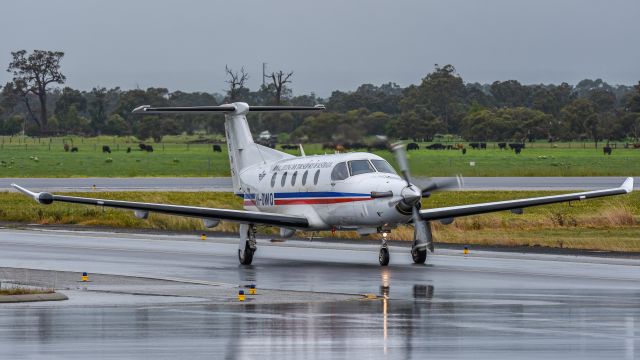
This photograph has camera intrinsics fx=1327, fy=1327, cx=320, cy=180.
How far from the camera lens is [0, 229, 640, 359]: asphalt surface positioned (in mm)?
16906

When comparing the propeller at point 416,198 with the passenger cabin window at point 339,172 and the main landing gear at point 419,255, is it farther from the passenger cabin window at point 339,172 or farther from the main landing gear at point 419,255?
the passenger cabin window at point 339,172

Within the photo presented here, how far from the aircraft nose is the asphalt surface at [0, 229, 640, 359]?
1.62 meters

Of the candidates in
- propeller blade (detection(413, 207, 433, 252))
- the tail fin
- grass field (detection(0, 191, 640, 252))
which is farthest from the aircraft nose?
grass field (detection(0, 191, 640, 252))

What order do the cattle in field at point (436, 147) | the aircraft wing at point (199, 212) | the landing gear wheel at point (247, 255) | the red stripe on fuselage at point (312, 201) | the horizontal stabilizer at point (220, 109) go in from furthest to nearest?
the cattle in field at point (436, 147)
the horizontal stabilizer at point (220, 109)
the landing gear wheel at point (247, 255)
the aircraft wing at point (199, 212)
the red stripe on fuselage at point (312, 201)

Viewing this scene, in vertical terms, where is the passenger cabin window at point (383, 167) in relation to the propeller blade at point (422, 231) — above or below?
above

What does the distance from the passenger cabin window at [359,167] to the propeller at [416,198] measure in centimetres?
110

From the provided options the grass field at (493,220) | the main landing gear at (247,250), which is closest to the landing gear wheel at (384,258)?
the main landing gear at (247,250)

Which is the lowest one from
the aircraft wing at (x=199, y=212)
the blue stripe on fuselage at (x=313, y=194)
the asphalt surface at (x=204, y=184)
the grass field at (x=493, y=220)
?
the grass field at (x=493, y=220)

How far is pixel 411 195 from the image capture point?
29906 millimetres

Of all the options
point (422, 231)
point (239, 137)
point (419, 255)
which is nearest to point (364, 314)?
point (422, 231)

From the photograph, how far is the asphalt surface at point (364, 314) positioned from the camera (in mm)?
16906

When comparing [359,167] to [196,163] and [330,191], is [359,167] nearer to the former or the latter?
[330,191]

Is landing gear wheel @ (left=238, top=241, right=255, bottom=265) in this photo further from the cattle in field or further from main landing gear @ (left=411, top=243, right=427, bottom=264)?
the cattle in field

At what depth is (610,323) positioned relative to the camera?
64.7 feet
